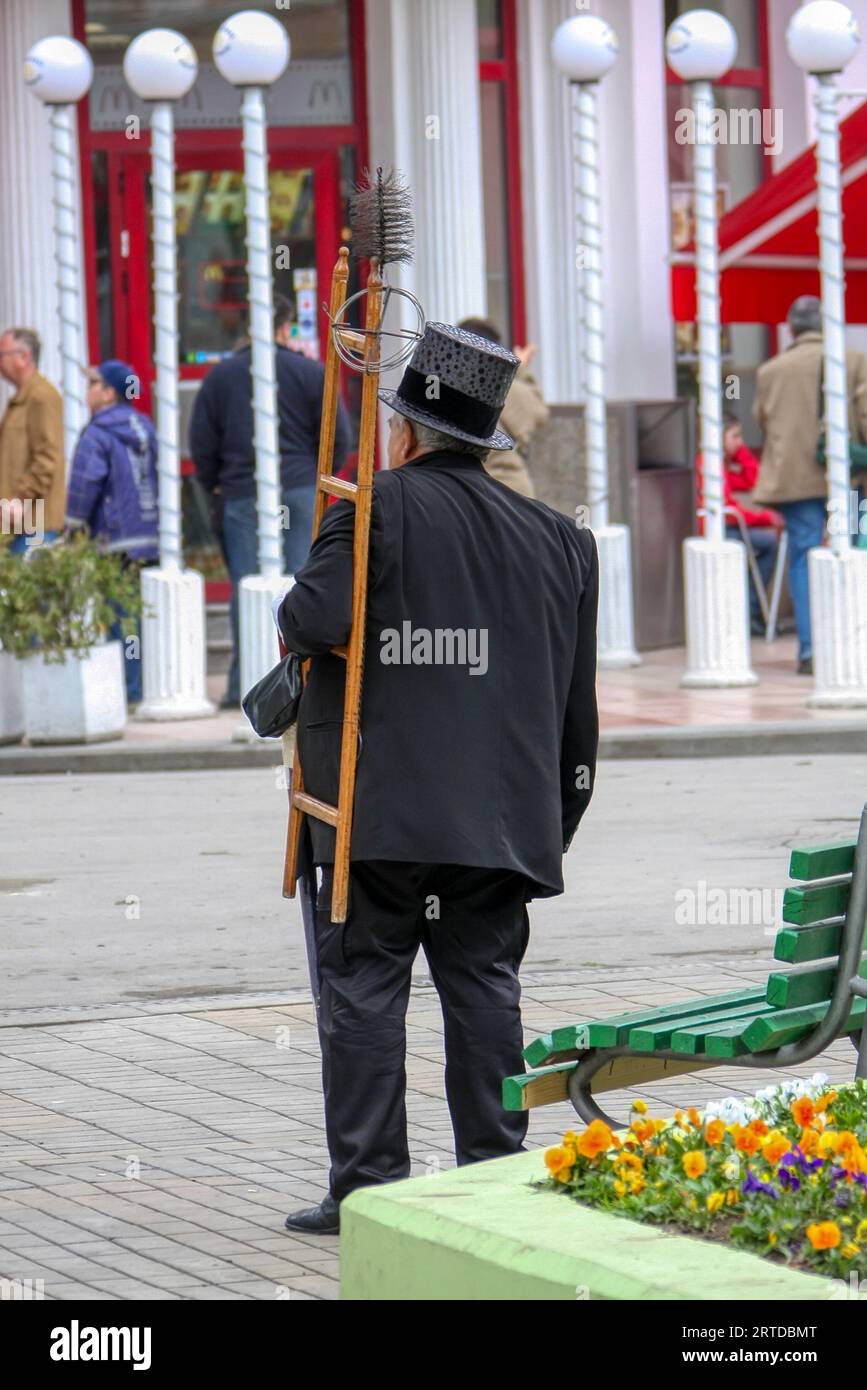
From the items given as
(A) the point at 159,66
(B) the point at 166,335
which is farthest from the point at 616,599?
(A) the point at 159,66

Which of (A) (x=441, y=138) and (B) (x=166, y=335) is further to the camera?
(A) (x=441, y=138)

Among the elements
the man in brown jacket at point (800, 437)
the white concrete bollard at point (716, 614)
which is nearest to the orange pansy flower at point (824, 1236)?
the white concrete bollard at point (716, 614)

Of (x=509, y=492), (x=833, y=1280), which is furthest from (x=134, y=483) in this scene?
(x=833, y=1280)

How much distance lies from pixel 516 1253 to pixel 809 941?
1050 mm

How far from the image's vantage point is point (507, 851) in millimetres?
5168

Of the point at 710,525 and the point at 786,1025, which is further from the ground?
the point at 710,525

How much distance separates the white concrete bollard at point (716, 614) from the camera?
1463 cm

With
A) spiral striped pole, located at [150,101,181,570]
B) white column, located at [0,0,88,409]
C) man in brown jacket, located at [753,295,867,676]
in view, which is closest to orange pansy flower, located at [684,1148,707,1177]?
spiral striped pole, located at [150,101,181,570]

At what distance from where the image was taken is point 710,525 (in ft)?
48.4

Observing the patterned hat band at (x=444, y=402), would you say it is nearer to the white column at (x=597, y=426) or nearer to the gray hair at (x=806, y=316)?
the white column at (x=597, y=426)

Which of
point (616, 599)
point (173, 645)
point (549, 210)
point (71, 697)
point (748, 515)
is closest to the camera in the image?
point (71, 697)

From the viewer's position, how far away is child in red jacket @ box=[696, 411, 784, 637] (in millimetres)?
17359

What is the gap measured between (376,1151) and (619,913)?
13.0 ft

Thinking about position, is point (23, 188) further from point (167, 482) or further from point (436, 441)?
point (436, 441)
